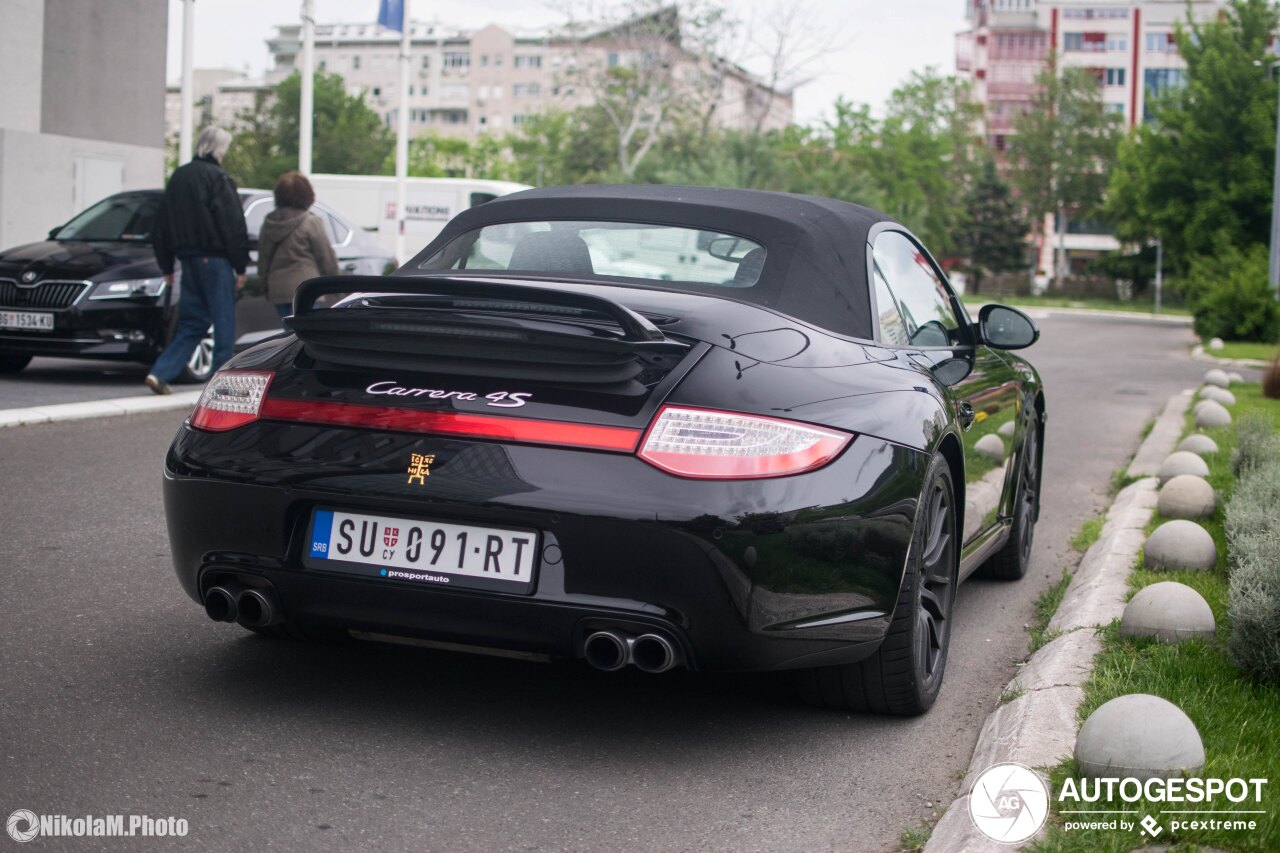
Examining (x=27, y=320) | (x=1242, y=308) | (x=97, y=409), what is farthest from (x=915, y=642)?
(x=1242, y=308)

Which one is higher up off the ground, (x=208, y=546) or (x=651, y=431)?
(x=651, y=431)

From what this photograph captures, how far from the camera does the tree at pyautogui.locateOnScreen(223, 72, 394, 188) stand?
267ft

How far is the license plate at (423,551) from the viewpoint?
357 cm

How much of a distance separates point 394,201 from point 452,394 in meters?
25.0

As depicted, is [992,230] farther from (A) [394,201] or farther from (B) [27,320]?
(B) [27,320]

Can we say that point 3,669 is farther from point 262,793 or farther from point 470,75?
point 470,75

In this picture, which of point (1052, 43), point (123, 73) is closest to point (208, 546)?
point (123, 73)

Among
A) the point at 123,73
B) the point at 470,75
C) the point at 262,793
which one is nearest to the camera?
the point at 262,793

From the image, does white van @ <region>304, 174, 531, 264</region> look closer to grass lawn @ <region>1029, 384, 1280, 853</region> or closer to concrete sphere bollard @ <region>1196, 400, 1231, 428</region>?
concrete sphere bollard @ <region>1196, 400, 1231, 428</region>

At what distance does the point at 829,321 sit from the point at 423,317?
1.18 metres

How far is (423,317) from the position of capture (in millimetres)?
3717

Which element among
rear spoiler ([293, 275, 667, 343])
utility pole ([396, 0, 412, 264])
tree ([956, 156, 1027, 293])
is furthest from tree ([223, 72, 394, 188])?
rear spoiler ([293, 275, 667, 343])

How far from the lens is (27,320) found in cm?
1191

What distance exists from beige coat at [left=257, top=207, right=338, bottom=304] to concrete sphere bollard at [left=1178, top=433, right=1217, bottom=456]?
622 centimetres
